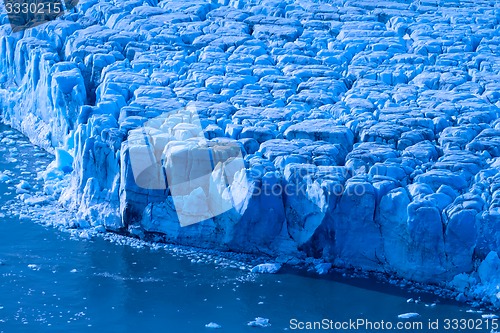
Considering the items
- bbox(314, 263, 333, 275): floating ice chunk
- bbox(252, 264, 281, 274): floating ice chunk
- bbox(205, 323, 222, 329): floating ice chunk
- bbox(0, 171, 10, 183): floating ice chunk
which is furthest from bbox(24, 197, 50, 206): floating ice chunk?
bbox(314, 263, 333, 275): floating ice chunk

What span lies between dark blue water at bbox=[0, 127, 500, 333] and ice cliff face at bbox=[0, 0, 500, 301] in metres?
0.32

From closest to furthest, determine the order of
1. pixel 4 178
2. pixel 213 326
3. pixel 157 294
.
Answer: pixel 213 326 → pixel 157 294 → pixel 4 178

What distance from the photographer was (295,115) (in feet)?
32.8

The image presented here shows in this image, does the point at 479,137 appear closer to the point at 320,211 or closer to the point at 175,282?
the point at 320,211

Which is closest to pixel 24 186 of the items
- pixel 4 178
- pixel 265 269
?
pixel 4 178

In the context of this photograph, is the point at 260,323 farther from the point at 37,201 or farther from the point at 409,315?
the point at 37,201

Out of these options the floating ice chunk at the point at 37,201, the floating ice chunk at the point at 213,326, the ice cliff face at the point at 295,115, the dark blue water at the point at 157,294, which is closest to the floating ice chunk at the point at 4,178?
the ice cliff face at the point at 295,115

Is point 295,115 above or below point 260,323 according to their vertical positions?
above

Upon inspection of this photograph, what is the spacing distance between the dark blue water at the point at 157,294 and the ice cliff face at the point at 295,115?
319mm

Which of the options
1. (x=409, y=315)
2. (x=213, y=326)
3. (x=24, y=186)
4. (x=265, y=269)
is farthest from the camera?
(x=24, y=186)

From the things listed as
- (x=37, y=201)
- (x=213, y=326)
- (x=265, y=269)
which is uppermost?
(x=37, y=201)

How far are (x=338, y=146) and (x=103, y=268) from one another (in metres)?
2.26

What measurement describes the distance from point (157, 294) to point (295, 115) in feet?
7.79

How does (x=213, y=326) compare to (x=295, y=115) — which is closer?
(x=213, y=326)
